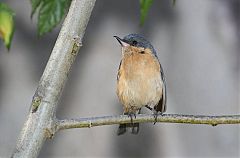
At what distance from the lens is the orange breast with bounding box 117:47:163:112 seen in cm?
217

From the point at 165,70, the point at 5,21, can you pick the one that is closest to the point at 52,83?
the point at 5,21

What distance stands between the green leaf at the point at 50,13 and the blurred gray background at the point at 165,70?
2147 mm

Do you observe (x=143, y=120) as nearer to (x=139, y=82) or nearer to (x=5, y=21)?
(x=5, y=21)

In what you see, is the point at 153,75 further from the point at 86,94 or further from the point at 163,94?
the point at 86,94

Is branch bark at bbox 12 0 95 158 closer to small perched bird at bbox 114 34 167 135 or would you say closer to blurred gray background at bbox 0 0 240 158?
small perched bird at bbox 114 34 167 135

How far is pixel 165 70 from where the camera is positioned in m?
3.66

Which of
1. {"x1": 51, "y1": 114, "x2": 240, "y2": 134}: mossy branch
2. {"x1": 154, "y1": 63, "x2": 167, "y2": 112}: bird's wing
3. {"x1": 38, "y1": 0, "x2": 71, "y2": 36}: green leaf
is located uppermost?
{"x1": 38, "y1": 0, "x2": 71, "y2": 36}: green leaf

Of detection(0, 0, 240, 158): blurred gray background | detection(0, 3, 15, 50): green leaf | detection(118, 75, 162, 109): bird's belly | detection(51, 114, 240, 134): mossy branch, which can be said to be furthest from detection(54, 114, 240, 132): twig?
detection(0, 0, 240, 158): blurred gray background

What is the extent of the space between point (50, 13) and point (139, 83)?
0.96 meters

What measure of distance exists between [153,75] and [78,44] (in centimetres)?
123

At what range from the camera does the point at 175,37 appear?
3703 mm

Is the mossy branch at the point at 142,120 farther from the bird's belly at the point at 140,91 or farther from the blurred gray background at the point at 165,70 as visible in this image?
the blurred gray background at the point at 165,70

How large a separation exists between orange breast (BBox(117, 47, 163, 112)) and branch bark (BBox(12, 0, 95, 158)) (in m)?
1.17

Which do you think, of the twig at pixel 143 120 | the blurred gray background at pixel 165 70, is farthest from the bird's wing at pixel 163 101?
the blurred gray background at pixel 165 70
